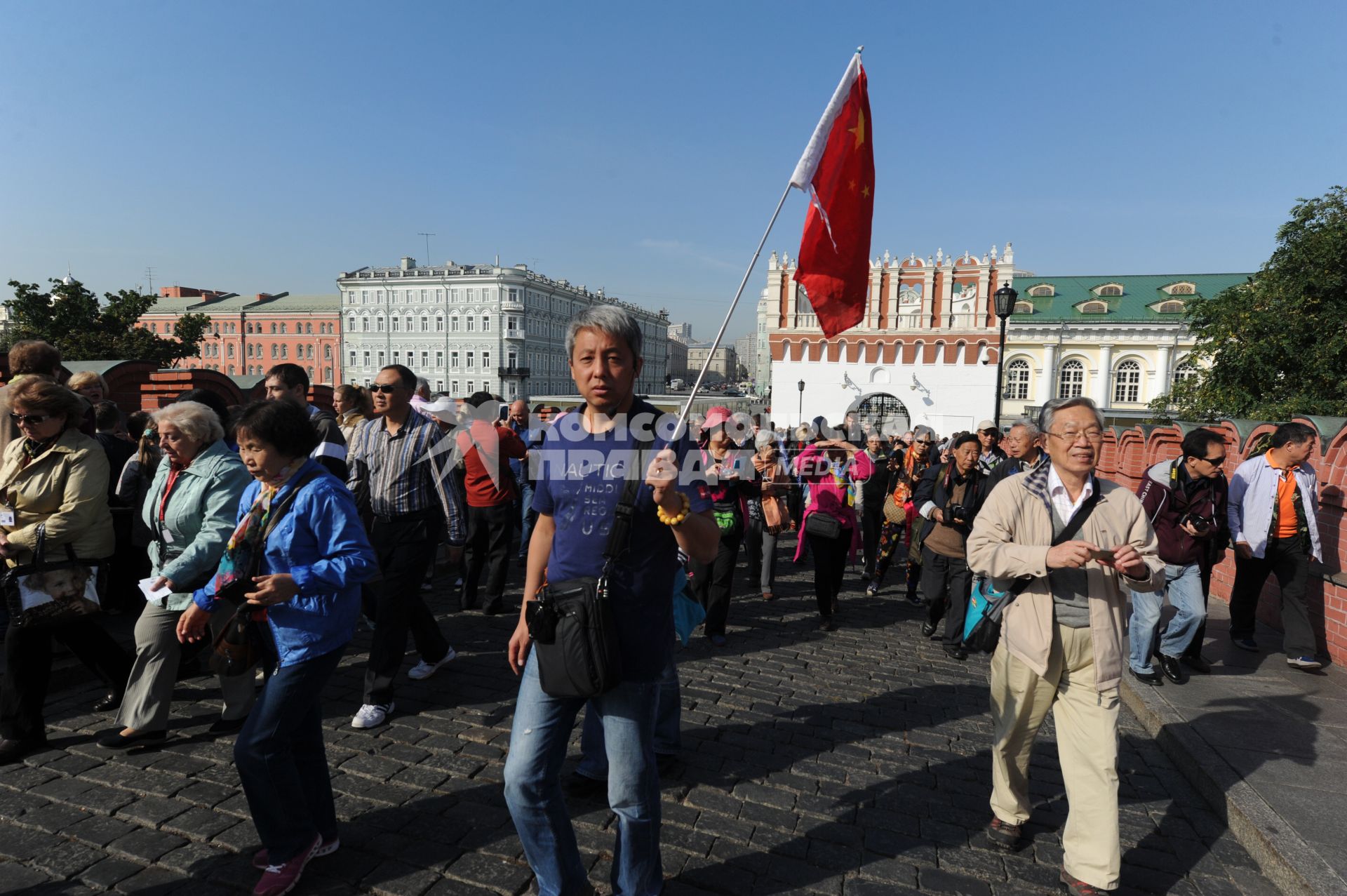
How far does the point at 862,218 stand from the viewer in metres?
5.03

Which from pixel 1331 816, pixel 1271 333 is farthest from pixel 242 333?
pixel 1331 816

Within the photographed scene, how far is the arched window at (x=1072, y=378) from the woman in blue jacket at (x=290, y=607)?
61530 millimetres

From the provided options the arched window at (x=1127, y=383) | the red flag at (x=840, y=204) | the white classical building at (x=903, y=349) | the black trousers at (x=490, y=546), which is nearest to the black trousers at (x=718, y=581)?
the black trousers at (x=490, y=546)

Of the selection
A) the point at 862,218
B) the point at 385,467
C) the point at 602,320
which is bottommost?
the point at 385,467

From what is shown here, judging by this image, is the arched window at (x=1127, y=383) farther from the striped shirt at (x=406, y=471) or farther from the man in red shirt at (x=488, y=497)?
the striped shirt at (x=406, y=471)

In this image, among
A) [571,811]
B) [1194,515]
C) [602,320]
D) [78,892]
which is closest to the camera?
Result: [602,320]

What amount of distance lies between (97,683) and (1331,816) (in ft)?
22.7

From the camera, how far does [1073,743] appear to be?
9.82 feet

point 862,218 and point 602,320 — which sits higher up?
point 862,218

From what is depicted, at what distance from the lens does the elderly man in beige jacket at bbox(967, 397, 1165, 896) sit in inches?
114

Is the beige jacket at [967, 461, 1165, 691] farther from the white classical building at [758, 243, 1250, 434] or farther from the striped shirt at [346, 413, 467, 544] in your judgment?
the white classical building at [758, 243, 1250, 434]

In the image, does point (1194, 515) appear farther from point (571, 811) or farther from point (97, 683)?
point (97, 683)

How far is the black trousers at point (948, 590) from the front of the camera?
6.16 meters

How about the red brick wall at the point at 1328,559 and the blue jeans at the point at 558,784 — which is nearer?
the blue jeans at the point at 558,784
